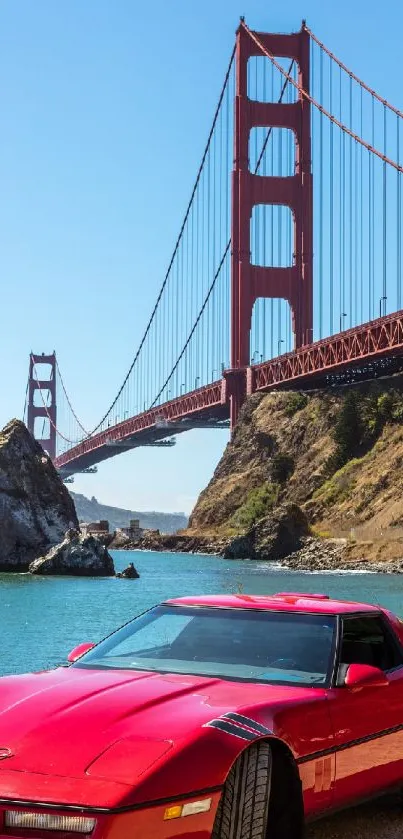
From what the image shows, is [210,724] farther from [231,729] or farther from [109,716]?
[109,716]

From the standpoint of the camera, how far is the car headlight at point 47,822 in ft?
14.1

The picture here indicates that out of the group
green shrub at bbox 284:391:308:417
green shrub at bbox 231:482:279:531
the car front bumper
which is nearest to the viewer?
the car front bumper

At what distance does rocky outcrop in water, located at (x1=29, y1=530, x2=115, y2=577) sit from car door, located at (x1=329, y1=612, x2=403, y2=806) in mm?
39631

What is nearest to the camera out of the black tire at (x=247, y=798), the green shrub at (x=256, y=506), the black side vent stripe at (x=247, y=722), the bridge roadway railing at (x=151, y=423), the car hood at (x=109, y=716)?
the car hood at (x=109, y=716)

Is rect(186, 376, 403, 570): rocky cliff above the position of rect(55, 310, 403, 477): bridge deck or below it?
below

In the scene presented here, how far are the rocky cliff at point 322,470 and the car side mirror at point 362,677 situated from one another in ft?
197

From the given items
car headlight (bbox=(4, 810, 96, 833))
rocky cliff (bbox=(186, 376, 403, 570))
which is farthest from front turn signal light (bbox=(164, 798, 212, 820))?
rocky cliff (bbox=(186, 376, 403, 570))

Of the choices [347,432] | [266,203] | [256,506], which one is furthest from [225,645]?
[266,203]

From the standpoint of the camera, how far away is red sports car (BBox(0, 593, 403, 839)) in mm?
4414

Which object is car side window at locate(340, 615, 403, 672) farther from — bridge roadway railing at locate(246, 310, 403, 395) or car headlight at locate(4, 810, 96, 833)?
bridge roadway railing at locate(246, 310, 403, 395)

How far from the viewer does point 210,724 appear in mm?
4777

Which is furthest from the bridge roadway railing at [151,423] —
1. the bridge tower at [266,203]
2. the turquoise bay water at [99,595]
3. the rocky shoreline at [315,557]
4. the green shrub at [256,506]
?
the turquoise bay water at [99,595]

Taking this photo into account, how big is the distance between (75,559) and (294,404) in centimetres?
4755

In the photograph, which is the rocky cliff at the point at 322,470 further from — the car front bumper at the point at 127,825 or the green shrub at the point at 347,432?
the car front bumper at the point at 127,825
